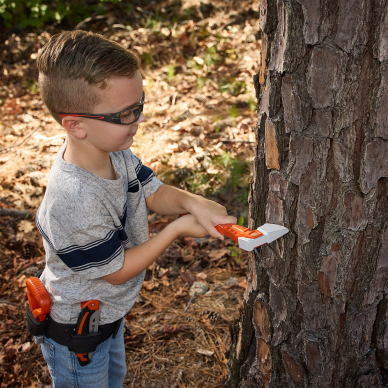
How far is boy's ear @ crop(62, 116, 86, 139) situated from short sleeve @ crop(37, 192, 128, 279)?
0.30m

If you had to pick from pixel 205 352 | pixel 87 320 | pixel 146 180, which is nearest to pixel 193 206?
pixel 146 180

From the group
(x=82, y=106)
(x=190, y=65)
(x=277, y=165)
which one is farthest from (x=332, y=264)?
(x=190, y=65)

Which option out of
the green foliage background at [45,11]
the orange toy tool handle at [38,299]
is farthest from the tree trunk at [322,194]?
the green foliage background at [45,11]

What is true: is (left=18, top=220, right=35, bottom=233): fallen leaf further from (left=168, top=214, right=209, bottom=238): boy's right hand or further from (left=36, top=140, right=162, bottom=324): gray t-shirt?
(left=168, top=214, right=209, bottom=238): boy's right hand

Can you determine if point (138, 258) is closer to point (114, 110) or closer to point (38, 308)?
point (38, 308)

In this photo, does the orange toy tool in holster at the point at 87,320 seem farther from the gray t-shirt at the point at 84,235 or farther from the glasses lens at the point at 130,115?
the glasses lens at the point at 130,115

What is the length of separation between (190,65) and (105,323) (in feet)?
16.1

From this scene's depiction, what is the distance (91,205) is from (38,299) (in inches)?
22.8

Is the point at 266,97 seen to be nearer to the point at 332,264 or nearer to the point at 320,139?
the point at 320,139

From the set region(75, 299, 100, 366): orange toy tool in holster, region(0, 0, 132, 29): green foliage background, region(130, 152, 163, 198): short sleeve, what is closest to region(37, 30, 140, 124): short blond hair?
region(130, 152, 163, 198): short sleeve

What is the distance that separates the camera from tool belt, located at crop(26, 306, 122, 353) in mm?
1769

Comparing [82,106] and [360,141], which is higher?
[82,106]

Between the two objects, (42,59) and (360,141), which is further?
(42,59)

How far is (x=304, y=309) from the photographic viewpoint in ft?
5.45
